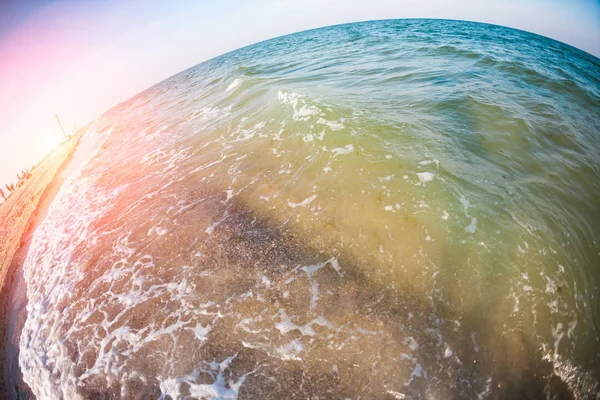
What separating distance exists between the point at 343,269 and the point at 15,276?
8.46 meters

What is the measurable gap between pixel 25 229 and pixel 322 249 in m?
10.4

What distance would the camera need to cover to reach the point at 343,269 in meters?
4.11

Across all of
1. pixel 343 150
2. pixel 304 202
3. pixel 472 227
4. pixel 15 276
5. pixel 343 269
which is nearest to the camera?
pixel 343 269

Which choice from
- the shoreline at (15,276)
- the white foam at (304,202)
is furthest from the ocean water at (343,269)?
the shoreline at (15,276)

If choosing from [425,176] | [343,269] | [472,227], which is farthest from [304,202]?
[472,227]

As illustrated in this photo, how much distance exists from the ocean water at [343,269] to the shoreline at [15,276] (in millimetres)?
243

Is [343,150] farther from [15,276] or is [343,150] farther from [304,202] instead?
[15,276]

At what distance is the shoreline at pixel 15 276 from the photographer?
4.25m

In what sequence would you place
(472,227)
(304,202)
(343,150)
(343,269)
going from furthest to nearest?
(343,150), (304,202), (472,227), (343,269)

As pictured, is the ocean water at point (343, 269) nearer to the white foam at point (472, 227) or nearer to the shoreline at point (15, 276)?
the white foam at point (472, 227)

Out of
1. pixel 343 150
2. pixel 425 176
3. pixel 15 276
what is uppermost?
pixel 343 150

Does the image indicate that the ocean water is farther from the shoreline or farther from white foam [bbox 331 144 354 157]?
the shoreline

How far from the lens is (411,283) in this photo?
148 inches

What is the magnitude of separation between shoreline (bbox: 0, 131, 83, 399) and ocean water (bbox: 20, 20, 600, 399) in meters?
0.24
